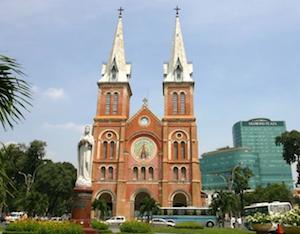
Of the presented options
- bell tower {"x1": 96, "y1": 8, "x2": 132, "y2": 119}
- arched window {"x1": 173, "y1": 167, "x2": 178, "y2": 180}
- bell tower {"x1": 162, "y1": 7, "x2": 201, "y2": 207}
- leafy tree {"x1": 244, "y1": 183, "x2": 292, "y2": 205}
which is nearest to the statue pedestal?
bell tower {"x1": 162, "y1": 7, "x2": 201, "y2": 207}

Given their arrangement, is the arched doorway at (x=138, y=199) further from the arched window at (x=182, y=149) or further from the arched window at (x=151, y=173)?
the arched window at (x=182, y=149)

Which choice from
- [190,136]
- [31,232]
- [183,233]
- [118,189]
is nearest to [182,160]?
[190,136]

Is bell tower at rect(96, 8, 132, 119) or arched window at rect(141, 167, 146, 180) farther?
bell tower at rect(96, 8, 132, 119)

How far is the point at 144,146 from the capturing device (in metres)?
46.1

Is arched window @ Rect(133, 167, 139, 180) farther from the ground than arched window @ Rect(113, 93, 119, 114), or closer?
closer

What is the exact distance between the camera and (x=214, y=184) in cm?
11956

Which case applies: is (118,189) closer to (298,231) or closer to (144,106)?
(144,106)

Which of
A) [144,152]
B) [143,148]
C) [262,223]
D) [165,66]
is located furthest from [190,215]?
[262,223]

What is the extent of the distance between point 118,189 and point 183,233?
75.9ft

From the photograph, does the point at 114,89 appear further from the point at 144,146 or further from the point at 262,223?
the point at 262,223

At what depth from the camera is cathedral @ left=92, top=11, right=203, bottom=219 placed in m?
43.2

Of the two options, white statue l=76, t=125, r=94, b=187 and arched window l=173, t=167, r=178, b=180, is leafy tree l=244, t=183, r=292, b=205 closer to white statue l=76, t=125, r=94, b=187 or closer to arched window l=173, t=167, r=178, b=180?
arched window l=173, t=167, r=178, b=180

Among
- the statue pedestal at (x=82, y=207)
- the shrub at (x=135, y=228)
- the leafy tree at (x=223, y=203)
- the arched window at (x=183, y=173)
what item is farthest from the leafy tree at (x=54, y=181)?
the statue pedestal at (x=82, y=207)

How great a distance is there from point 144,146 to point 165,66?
12.9 m
